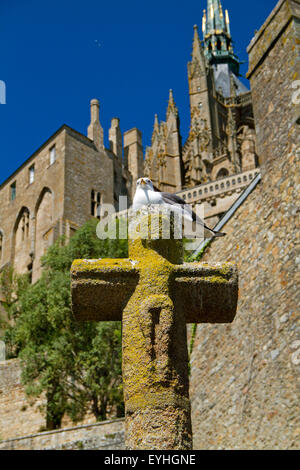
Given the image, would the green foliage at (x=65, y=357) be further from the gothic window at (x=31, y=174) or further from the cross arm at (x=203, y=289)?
the gothic window at (x=31, y=174)

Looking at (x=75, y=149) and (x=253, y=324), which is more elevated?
(x=75, y=149)

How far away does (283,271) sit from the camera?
10086mm

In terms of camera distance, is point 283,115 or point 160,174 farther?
point 160,174

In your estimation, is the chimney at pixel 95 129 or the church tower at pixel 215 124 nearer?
the chimney at pixel 95 129

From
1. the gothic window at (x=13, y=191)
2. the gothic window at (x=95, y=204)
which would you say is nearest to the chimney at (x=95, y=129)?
the gothic window at (x=95, y=204)

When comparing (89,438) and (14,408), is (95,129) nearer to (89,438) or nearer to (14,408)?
(14,408)

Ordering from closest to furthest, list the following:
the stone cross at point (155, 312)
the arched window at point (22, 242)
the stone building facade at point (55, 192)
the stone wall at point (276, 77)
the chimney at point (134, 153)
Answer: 1. the stone cross at point (155, 312)
2. the stone wall at point (276, 77)
3. the stone building facade at point (55, 192)
4. the arched window at point (22, 242)
5. the chimney at point (134, 153)

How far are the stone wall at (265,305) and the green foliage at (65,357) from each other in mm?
9595

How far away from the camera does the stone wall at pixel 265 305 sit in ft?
31.5

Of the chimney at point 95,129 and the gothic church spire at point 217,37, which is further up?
the gothic church spire at point 217,37

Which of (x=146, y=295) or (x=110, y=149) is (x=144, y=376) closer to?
(x=146, y=295)

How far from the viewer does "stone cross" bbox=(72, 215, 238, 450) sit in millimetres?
4168
